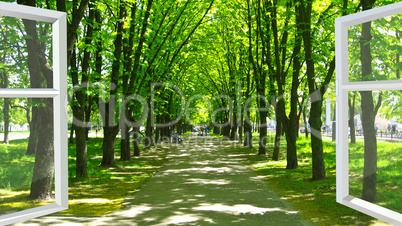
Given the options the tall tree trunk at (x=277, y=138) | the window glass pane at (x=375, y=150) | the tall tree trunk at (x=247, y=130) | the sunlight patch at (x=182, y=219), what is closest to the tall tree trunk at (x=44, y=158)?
the sunlight patch at (x=182, y=219)

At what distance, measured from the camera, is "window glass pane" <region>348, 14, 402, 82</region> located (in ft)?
20.9

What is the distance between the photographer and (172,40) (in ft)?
66.1

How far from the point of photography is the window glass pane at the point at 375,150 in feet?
23.2

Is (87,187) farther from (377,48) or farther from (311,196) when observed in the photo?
(377,48)

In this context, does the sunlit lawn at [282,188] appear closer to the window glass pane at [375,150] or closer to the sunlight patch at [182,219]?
the window glass pane at [375,150]

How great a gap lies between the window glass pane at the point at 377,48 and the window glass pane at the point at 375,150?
1.93ft

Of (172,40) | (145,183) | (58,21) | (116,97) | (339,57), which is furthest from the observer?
(172,40)

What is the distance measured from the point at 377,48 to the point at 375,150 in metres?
2.16

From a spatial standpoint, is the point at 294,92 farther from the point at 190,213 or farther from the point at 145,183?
the point at 190,213

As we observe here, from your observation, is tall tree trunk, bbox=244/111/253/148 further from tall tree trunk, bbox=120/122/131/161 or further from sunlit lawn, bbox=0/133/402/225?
sunlit lawn, bbox=0/133/402/225

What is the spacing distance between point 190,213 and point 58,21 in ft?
14.9

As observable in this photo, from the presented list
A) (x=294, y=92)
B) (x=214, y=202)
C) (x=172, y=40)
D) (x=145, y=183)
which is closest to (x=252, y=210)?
(x=214, y=202)

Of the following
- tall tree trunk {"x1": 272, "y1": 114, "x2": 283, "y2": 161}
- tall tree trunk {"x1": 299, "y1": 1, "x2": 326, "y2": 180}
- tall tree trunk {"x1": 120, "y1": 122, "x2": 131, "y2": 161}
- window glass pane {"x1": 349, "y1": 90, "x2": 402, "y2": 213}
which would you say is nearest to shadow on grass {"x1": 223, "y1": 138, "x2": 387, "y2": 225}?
tall tree trunk {"x1": 299, "y1": 1, "x2": 326, "y2": 180}

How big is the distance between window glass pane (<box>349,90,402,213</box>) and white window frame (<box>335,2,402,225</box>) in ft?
1.50
